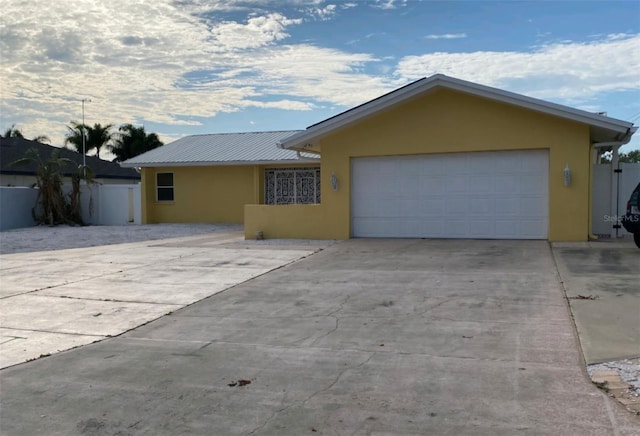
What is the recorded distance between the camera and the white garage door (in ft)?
47.2

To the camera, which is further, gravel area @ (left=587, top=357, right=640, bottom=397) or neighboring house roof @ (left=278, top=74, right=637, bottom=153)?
neighboring house roof @ (left=278, top=74, right=637, bottom=153)

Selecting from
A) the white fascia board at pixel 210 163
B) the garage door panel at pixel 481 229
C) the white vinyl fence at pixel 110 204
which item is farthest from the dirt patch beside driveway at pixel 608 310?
the white vinyl fence at pixel 110 204

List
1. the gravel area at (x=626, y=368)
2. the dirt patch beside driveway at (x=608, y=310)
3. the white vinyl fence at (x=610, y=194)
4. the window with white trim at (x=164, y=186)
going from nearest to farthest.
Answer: the gravel area at (x=626, y=368), the dirt patch beside driveway at (x=608, y=310), the white vinyl fence at (x=610, y=194), the window with white trim at (x=164, y=186)

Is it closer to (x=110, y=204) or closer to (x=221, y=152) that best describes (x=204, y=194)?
(x=221, y=152)

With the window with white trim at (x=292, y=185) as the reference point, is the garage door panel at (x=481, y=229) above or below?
below

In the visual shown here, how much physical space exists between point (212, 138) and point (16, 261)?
15863 millimetres

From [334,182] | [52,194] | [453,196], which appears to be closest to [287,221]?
[334,182]

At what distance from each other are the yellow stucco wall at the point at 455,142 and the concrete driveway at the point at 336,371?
588 cm

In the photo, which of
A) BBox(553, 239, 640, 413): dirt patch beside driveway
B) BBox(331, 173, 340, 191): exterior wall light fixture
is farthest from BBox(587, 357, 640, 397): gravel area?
BBox(331, 173, 340, 191): exterior wall light fixture

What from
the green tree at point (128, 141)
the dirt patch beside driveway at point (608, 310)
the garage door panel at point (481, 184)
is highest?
the green tree at point (128, 141)

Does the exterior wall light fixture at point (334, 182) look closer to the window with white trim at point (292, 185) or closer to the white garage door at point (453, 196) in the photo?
the white garage door at point (453, 196)

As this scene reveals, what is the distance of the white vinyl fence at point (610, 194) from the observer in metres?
14.7

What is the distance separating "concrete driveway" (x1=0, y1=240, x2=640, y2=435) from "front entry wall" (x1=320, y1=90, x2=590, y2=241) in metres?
5.83

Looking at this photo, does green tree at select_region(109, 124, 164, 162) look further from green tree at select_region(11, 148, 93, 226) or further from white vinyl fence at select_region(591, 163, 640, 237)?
white vinyl fence at select_region(591, 163, 640, 237)
